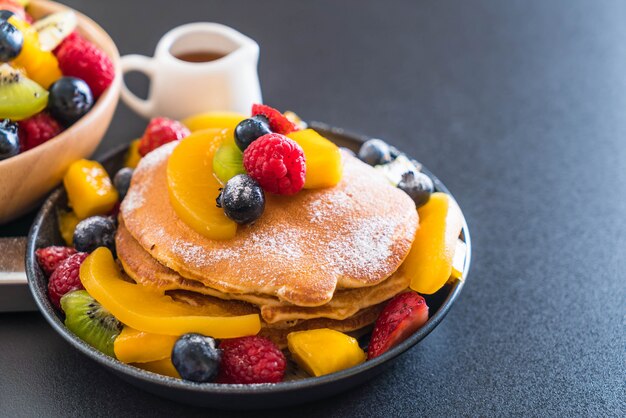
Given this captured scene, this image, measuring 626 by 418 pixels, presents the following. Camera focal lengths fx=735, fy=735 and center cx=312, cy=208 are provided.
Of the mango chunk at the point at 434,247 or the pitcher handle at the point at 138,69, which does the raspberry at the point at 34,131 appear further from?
the mango chunk at the point at 434,247

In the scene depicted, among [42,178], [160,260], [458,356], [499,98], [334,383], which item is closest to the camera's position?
[334,383]

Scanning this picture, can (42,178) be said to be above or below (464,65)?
below

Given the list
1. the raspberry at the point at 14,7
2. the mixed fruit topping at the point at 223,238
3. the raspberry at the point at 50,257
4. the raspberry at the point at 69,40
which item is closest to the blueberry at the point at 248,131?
the mixed fruit topping at the point at 223,238

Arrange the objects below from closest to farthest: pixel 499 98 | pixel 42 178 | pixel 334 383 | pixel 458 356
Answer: pixel 334 383 < pixel 458 356 < pixel 42 178 < pixel 499 98

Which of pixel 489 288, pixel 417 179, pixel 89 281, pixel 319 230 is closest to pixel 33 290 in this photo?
pixel 89 281

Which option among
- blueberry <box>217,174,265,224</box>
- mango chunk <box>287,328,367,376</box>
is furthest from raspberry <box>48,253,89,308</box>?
mango chunk <box>287,328,367,376</box>

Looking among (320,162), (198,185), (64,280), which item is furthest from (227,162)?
(64,280)

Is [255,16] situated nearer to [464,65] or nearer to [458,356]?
[464,65]
